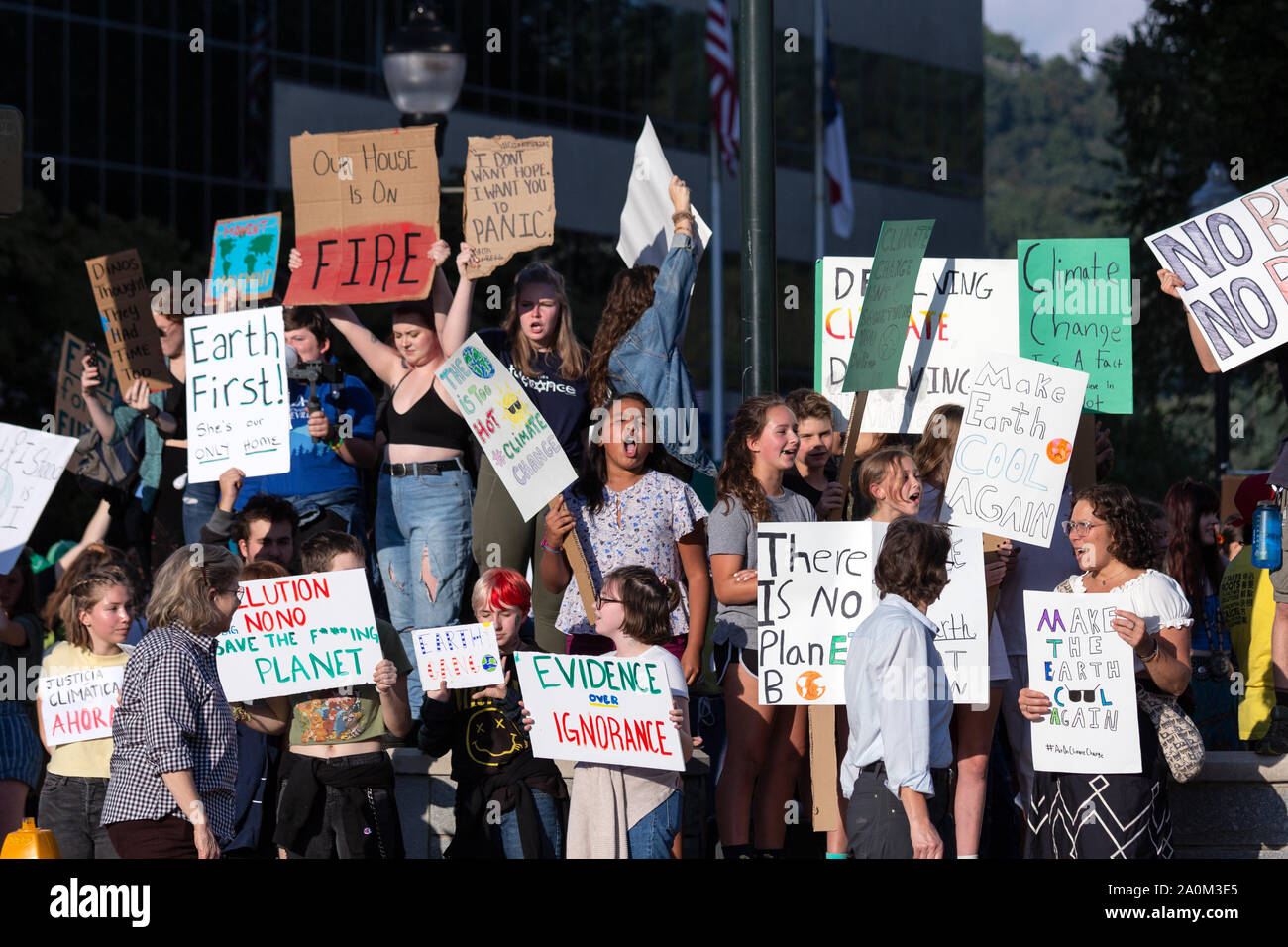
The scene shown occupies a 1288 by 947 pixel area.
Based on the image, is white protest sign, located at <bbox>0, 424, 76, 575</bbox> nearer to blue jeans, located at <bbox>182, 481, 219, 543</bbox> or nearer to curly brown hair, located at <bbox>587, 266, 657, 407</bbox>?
blue jeans, located at <bbox>182, 481, 219, 543</bbox>

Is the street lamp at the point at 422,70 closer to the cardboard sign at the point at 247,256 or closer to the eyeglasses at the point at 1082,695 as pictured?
the cardboard sign at the point at 247,256

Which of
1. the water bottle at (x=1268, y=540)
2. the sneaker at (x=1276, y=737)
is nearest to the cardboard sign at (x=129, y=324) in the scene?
the water bottle at (x=1268, y=540)

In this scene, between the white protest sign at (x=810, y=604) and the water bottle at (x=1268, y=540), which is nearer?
the white protest sign at (x=810, y=604)

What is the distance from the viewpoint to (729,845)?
23.2 feet

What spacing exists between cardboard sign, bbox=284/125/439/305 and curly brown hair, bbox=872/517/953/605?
121 inches

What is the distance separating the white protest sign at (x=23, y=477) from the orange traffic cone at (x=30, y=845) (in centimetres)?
198

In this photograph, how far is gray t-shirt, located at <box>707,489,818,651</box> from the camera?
713 cm

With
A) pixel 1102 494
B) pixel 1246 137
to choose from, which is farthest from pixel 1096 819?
pixel 1246 137

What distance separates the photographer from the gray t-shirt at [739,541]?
7129 mm

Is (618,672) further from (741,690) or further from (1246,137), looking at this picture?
(1246,137)

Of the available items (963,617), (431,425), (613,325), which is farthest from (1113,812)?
(431,425)

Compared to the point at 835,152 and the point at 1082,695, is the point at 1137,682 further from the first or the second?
the point at 835,152

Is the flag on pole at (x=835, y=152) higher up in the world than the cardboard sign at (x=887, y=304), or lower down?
higher up

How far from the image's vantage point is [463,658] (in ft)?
22.1
